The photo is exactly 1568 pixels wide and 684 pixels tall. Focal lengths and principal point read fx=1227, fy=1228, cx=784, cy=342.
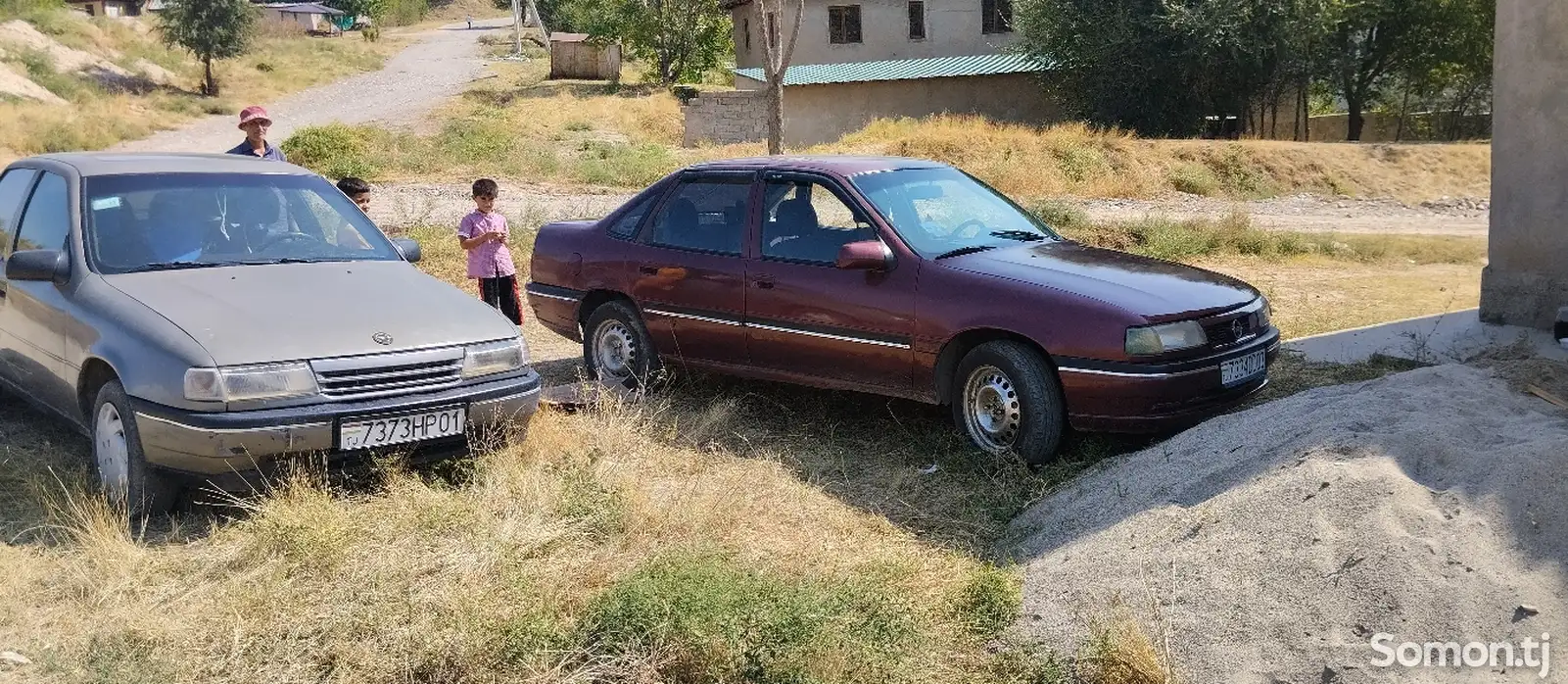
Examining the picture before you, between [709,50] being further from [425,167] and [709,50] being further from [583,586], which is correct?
[583,586]

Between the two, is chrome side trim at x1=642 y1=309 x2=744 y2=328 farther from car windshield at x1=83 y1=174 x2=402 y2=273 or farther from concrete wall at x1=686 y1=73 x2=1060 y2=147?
concrete wall at x1=686 y1=73 x2=1060 y2=147

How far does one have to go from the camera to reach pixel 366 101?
39125 millimetres

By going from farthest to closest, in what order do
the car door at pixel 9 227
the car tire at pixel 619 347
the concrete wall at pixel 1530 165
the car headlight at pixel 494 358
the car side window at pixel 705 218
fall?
the concrete wall at pixel 1530 165, the car tire at pixel 619 347, the car side window at pixel 705 218, the car door at pixel 9 227, the car headlight at pixel 494 358

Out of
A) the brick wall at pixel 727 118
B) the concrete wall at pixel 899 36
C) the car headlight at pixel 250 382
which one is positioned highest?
the concrete wall at pixel 899 36

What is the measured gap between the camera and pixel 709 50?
1781 inches

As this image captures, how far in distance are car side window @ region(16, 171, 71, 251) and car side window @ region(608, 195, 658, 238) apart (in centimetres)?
291

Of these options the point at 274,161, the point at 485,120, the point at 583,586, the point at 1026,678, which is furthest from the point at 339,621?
the point at 485,120

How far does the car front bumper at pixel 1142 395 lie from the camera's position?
542cm

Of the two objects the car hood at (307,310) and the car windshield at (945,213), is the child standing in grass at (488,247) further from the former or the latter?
the car windshield at (945,213)

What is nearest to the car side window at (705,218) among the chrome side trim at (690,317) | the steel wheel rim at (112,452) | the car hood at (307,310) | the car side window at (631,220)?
the car side window at (631,220)

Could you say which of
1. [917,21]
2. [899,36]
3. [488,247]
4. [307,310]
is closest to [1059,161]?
[899,36]

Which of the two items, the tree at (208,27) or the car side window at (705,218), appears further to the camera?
the tree at (208,27)

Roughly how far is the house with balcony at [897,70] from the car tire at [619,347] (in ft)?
84.9

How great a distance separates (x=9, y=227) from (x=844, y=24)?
3305cm
